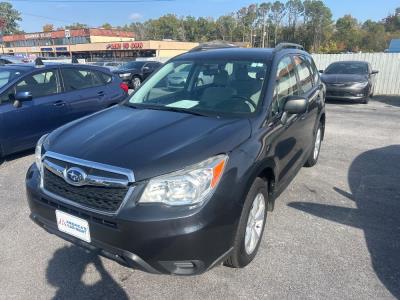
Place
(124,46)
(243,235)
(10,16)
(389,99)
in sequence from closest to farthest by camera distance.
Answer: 1. (243,235)
2. (389,99)
3. (124,46)
4. (10,16)

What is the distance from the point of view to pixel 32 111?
19.3 feet

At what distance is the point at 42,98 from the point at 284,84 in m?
4.32

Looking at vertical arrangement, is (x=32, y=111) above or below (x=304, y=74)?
below

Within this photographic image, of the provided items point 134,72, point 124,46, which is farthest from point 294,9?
point 134,72

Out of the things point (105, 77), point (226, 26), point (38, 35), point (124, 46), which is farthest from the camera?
point (226, 26)

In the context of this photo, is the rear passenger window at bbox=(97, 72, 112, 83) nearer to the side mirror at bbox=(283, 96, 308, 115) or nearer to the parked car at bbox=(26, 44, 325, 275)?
the parked car at bbox=(26, 44, 325, 275)

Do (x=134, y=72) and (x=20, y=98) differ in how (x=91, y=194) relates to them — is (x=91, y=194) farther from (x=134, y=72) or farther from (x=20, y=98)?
(x=134, y=72)

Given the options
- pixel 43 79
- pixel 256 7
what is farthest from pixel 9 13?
pixel 43 79

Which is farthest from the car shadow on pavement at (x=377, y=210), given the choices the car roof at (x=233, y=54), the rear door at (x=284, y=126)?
the car roof at (x=233, y=54)

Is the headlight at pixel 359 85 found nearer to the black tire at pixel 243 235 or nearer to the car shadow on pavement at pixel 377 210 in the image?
the car shadow on pavement at pixel 377 210

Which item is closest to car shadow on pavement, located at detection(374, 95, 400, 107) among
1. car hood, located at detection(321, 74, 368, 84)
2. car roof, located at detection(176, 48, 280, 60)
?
car hood, located at detection(321, 74, 368, 84)

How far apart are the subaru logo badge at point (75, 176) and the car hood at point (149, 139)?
0.11 metres

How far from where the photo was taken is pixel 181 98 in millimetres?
3689

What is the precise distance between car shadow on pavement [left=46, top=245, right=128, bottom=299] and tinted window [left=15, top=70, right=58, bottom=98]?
3.68 metres
